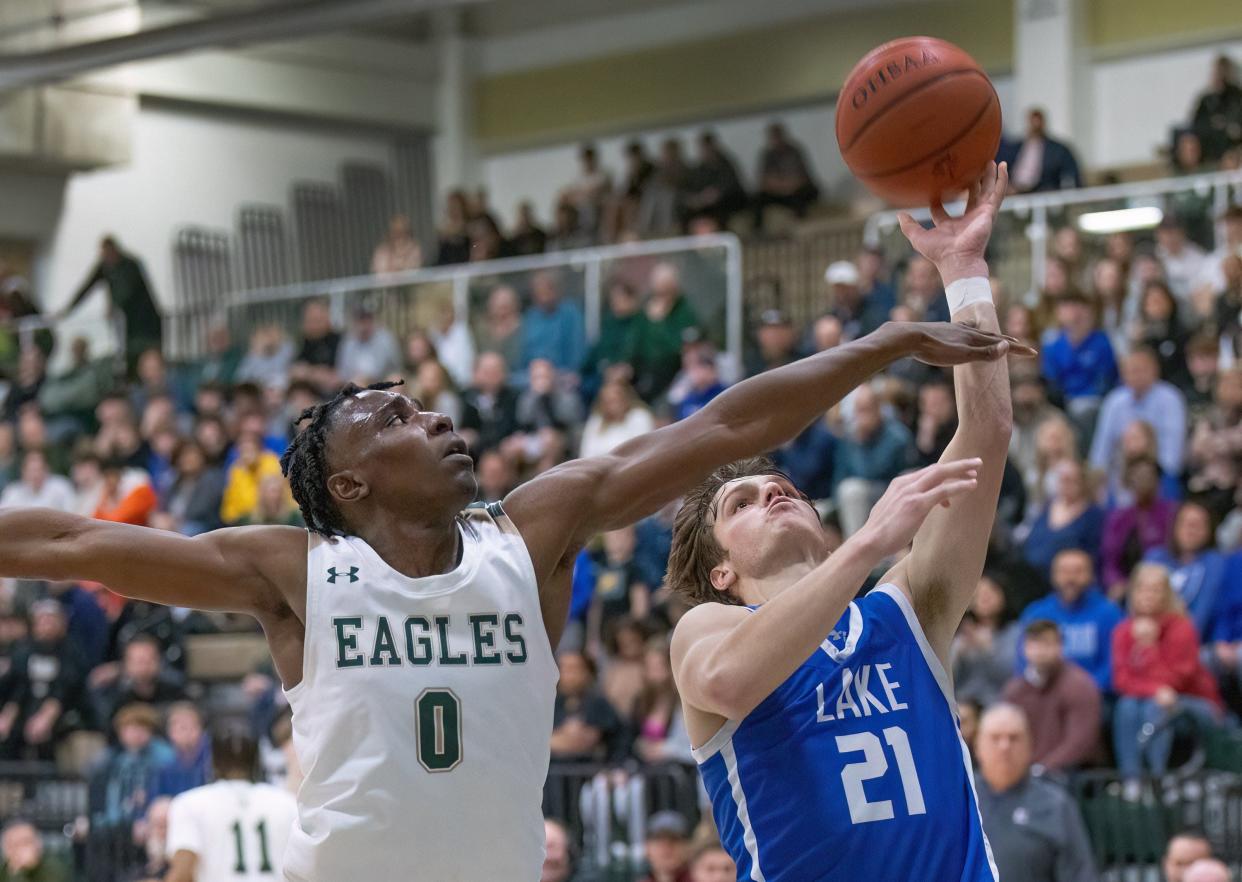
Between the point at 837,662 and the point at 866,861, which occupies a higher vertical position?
the point at 837,662

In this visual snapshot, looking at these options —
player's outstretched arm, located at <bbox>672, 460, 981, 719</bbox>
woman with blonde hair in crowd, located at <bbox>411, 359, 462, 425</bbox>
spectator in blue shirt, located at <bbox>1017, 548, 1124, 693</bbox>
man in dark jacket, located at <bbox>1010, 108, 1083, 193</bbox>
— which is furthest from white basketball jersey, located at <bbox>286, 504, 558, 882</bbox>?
man in dark jacket, located at <bbox>1010, 108, 1083, 193</bbox>

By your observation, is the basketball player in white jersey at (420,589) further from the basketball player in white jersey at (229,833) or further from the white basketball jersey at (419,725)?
the basketball player in white jersey at (229,833)

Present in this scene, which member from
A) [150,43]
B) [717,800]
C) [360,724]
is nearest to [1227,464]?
[717,800]

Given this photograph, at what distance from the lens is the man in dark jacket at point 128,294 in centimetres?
1912

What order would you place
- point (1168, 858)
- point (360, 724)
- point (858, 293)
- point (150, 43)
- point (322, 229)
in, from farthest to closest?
point (322, 229) → point (150, 43) → point (858, 293) → point (1168, 858) → point (360, 724)

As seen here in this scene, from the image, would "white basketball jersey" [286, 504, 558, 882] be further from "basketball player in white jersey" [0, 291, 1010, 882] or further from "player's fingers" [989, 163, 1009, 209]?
"player's fingers" [989, 163, 1009, 209]

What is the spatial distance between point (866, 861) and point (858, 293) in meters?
9.85

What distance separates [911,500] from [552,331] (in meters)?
11.7

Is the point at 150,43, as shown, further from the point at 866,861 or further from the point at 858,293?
the point at 866,861

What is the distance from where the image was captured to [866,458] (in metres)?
12.1

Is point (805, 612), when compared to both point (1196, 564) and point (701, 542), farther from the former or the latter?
point (1196, 564)

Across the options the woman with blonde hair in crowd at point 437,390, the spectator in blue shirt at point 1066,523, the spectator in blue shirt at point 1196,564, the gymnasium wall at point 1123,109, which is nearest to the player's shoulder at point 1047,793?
the spectator in blue shirt at point 1196,564

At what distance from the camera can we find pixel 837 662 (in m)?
4.27

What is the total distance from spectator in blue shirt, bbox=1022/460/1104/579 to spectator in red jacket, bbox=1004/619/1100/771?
1402 mm
